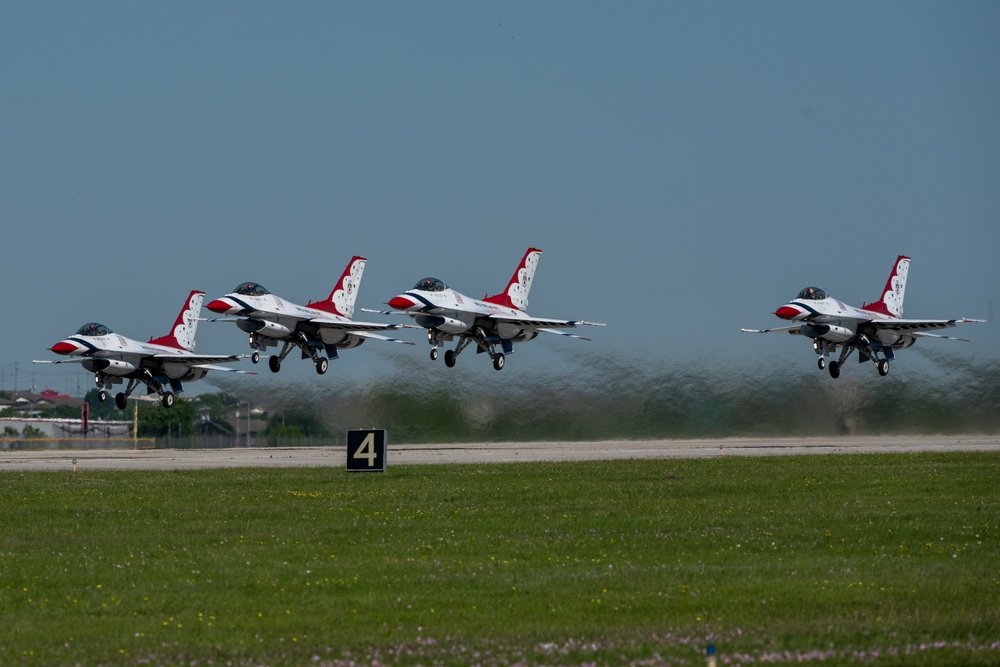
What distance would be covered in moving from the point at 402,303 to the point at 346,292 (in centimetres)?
934

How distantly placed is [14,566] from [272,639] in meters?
6.61

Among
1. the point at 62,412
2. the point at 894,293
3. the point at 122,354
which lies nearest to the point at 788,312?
the point at 894,293

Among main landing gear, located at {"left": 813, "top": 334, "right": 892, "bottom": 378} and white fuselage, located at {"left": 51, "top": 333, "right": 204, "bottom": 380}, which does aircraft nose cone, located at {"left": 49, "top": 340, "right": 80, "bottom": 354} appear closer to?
white fuselage, located at {"left": 51, "top": 333, "right": 204, "bottom": 380}

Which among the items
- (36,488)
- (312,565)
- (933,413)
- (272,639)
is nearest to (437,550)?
(312,565)

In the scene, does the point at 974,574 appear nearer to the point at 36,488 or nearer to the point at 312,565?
the point at 312,565

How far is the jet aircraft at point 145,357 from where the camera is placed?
59156 mm

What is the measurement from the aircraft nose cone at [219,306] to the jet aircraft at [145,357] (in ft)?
24.7

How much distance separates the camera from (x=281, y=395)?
189 ft

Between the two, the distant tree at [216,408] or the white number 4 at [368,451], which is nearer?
the white number 4 at [368,451]

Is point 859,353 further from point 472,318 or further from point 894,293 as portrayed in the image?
point 472,318

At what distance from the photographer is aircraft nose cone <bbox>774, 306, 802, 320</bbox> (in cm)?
5528

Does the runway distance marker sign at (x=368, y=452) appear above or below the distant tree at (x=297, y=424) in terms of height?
below

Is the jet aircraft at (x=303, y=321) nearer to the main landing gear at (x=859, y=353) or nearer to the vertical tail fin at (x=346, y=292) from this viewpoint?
the vertical tail fin at (x=346, y=292)

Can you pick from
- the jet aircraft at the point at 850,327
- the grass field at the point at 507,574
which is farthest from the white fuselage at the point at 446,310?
the grass field at the point at 507,574
